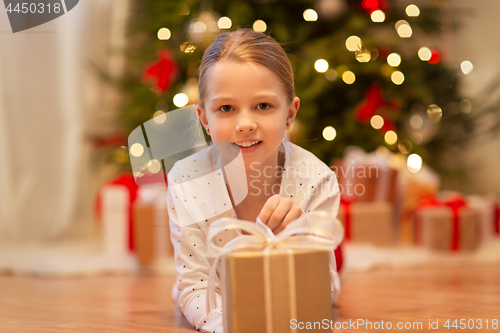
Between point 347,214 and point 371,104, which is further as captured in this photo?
point 371,104

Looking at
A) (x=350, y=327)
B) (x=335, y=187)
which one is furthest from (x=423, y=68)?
(x=350, y=327)

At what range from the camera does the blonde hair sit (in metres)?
0.83

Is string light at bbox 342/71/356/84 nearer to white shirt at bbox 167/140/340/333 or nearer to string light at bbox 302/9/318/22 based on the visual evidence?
string light at bbox 302/9/318/22

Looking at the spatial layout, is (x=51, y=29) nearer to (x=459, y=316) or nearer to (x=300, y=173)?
(x=300, y=173)

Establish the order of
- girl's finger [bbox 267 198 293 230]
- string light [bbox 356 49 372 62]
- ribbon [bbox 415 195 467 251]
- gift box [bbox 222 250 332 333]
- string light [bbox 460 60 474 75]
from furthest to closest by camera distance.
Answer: string light [bbox 460 60 474 75], ribbon [bbox 415 195 467 251], string light [bbox 356 49 372 62], girl's finger [bbox 267 198 293 230], gift box [bbox 222 250 332 333]

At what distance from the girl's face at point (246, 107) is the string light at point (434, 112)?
1547 mm

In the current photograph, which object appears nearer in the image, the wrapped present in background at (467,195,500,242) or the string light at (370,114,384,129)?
the wrapped present in background at (467,195,500,242)

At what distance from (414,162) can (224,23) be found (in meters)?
0.97

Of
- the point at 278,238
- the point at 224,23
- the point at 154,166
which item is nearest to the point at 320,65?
the point at 224,23

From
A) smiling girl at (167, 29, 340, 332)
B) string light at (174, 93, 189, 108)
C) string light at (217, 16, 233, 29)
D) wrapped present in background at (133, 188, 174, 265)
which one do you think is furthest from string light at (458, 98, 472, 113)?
smiling girl at (167, 29, 340, 332)

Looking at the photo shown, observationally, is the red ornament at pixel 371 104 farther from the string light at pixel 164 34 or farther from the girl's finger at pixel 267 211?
the girl's finger at pixel 267 211

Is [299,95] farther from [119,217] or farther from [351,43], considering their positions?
[119,217]

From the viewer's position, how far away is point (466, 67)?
2.36 metres

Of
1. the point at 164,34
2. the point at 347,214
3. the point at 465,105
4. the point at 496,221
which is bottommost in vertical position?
the point at 496,221
